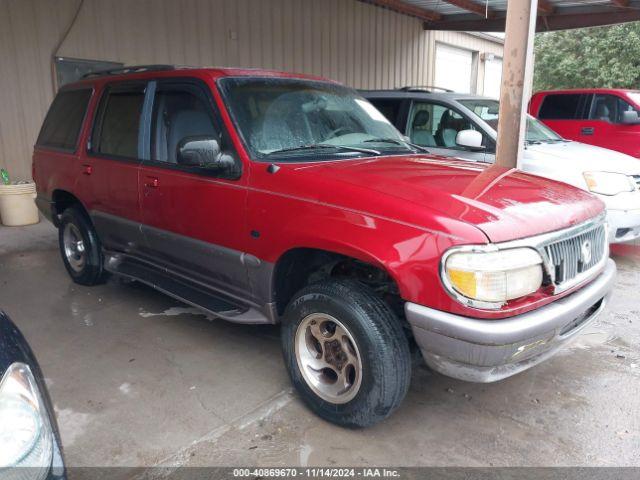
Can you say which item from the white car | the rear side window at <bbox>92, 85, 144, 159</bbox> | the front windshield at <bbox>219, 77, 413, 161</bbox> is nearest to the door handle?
the rear side window at <bbox>92, 85, 144, 159</bbox>

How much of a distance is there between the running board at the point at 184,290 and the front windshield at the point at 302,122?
1.00 m

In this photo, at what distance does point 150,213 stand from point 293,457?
7.01 ft

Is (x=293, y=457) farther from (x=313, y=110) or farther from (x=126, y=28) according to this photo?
(x=126, y=28)

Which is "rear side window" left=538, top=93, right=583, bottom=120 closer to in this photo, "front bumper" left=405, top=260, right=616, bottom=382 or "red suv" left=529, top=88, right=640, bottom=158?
"red suv" left=529, top=88, right=640, bottom=158

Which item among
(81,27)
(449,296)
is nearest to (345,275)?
(449,296)

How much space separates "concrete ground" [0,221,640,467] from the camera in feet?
8.96

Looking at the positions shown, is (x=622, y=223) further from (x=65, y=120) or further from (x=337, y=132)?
(x=65, y=120)

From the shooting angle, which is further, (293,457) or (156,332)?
(156,332)

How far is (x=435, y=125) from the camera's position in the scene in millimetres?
6469

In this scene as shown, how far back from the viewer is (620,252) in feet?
21.1

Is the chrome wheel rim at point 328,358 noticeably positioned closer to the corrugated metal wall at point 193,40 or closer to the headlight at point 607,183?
the headlight at point 607,183

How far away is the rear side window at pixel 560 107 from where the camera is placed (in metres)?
9.47

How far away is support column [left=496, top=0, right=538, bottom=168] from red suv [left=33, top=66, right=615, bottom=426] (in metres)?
1.46

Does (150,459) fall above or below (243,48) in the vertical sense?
below
